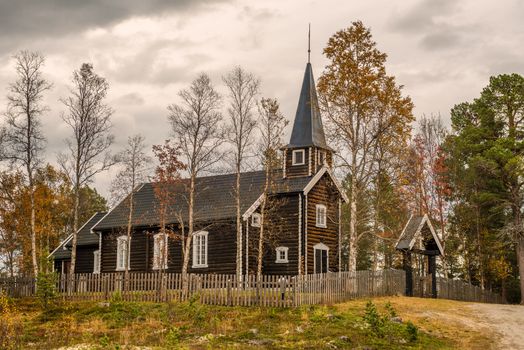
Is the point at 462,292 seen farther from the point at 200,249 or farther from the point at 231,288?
the point at 231,288

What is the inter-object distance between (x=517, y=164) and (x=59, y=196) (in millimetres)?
41004

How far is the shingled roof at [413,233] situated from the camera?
3312 cm

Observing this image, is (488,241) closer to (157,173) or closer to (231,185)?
(231,185)

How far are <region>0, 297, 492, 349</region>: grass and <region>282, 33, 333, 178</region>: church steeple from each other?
13.8m

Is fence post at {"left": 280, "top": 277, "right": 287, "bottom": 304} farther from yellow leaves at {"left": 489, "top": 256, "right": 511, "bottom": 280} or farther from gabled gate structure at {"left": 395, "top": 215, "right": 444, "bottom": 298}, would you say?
yellow leaves at {"left": 489, "top": 256, "right": 511, "bottom": 280}

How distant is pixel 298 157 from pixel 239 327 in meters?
20.3

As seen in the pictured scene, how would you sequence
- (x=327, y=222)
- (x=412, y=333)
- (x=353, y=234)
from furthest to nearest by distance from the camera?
(x=327, y=222)
(x=353, y=234)
(x=412, y=333)

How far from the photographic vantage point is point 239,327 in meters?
22.3

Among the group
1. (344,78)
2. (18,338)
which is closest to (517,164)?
(344,78)

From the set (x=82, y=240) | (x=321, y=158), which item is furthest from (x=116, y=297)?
(x=82, y=240)

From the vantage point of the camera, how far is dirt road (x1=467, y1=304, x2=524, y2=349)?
70.0 feet

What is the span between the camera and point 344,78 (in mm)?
34000

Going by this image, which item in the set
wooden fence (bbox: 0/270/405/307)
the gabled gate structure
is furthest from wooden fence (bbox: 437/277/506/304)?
wooden fence (bbox: 0/270/405/307)

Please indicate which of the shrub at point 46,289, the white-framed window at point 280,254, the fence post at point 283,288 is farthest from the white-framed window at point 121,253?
the fence post at point 283,288
